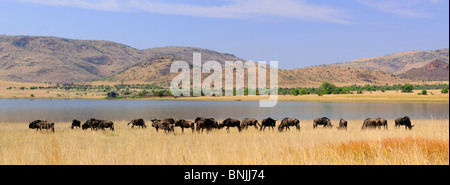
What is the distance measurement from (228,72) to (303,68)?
124 ft

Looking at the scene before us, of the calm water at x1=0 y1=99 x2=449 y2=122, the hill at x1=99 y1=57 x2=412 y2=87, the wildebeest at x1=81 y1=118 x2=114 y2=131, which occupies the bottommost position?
the calm water at x1=0 y1=99 x2=449 y2=122

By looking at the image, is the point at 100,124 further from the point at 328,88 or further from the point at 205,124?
the point at 328,88

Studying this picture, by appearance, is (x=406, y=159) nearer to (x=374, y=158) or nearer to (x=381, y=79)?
(x=374, y=158)

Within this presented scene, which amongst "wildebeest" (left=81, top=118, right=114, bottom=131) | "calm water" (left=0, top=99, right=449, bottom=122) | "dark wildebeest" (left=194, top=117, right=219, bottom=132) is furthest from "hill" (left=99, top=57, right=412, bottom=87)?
"dark wildebeest" (left=194, top=117, right=219, bottom=132)

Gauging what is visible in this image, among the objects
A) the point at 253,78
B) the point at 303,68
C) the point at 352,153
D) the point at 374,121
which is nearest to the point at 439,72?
the point at 303,68

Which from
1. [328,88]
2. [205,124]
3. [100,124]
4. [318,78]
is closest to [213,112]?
[100,124]

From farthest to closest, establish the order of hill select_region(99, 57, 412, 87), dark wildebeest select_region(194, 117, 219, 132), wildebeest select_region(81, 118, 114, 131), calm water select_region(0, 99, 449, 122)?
hill select_region(99, 57, 412, 87), calm water select_region(0, 99, 449, 122), wildebeest select_region(81, 118, 114, 131), dark wildebeest select_region(194, 117, 219, 132)

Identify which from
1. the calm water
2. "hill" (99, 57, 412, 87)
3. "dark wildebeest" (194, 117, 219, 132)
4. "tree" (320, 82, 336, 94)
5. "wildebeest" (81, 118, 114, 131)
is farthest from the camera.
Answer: "hill" (99, 57, 412, 87)

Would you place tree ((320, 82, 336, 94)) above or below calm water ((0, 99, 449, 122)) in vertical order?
above

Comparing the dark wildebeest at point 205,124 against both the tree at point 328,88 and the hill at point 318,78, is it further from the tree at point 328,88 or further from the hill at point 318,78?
the hill at point 318,78

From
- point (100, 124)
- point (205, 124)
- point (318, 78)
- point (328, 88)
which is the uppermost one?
point (318, 78)

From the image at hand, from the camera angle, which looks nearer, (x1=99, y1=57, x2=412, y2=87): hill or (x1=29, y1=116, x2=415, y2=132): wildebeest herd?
(x1=29, y1=116, x2=415, y2=132): wildebeest herd

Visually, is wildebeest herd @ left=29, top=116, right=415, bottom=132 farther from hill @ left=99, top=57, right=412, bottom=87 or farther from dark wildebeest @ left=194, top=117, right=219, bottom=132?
hill @ left=99, top=57, right=412, bottom=87

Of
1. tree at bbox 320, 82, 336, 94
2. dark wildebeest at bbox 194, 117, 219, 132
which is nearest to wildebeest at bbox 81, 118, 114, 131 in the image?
dark wildebeest at bbox 194, 117, 219, 132
